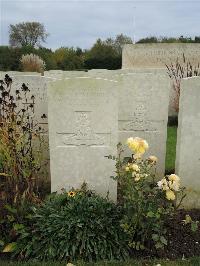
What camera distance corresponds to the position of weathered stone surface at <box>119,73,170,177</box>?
19.7 feet

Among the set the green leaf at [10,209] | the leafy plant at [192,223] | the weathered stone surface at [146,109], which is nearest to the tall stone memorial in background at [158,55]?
the weathered stone surface at [146,109]

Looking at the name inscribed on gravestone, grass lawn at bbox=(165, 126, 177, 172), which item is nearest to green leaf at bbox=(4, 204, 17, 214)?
the name inscribed on gravestone

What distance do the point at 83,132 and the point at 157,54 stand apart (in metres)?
11.1

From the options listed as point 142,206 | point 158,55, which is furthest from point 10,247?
point 158,55

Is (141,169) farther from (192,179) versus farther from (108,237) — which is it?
(192,179)

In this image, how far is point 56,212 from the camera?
4.22 meters

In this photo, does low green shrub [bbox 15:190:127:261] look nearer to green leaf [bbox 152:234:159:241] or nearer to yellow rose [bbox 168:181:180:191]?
green leaf [bbox 152:234:159:241]

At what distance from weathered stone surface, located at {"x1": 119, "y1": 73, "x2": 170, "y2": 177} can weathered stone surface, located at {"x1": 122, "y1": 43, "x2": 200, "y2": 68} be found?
925 cm

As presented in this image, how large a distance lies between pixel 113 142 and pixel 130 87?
1672 mm

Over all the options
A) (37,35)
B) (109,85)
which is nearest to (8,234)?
(109,85)

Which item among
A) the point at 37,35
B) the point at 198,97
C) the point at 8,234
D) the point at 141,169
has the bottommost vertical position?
the point at 8,234

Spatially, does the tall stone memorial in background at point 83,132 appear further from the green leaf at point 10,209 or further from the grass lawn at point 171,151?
the grass lawn at point 171,151

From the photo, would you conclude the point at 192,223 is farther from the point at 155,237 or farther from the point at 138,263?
the point at 138,263

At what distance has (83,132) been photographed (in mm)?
4598
